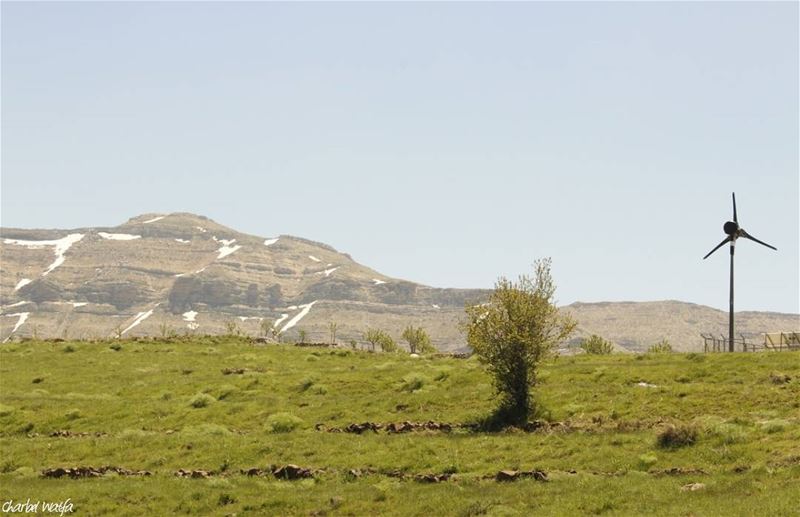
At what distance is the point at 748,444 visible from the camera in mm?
42719

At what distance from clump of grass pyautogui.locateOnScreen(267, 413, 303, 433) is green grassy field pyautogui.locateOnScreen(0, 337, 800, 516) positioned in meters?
0.13

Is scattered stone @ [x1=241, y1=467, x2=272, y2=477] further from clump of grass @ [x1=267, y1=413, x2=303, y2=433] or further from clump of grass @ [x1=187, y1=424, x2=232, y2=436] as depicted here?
clump of grass @ [x1=267, y1=413, x2=303, y2=433]

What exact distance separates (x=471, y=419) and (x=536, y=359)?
5473 mm

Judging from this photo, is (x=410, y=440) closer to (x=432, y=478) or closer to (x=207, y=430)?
(x=432, y=478)

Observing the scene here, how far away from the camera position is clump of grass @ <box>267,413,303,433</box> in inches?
2285

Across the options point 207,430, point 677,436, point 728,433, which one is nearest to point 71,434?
point 207,430

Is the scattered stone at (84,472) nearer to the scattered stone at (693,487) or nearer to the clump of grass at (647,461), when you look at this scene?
the clump of grass at (647,461)

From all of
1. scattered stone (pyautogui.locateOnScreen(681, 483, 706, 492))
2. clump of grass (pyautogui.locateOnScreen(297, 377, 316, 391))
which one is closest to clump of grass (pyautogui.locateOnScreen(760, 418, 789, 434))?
scattered stone (pyautogui.locateOnScreen(681, 483, 706, 492))

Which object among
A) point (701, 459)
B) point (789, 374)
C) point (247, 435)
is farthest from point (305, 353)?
point (701, 459)

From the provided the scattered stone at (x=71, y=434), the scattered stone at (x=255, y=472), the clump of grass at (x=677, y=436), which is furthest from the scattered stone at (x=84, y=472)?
the clump of grass at (x=677, y=436)

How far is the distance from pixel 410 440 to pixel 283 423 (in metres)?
11.3

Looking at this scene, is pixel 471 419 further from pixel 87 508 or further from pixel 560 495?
pixel 87 508

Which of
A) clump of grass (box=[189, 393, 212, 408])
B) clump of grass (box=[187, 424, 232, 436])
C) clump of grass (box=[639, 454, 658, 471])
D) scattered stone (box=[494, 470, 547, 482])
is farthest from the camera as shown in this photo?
clump of grass (box=[189, 393, 212, 408])

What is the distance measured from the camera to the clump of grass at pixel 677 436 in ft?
145
